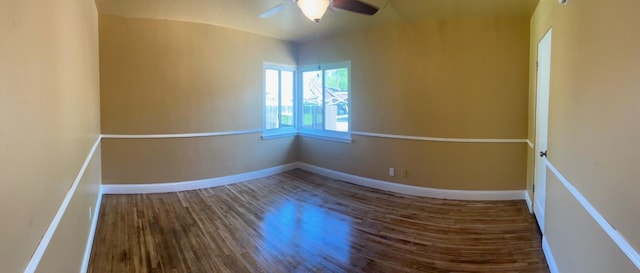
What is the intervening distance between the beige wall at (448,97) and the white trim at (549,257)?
1.42 m

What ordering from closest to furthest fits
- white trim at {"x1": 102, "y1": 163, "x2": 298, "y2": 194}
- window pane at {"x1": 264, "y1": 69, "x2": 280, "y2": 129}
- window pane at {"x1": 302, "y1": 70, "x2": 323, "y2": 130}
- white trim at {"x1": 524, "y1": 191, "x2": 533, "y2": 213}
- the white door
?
1. the white door
2. white trim at {"x1": 524, "y1": 191, "x2": 533, "y2": 213}
3. white trim at {"x1": 102, "y1": 163, "x2": 298, "y2": 194}
4. window pane at {"x1": 264, "y1": 69, "x2": 280, "y2": 129}
5. window pane at {"x1": 302, "y1": 70, "x2": 323, "y2": 130}

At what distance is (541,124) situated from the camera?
3217 mm

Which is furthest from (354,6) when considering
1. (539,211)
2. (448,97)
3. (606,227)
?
(539,211)

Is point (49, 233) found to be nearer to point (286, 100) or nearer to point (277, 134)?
point (277, 134)

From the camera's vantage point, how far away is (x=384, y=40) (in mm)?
4535

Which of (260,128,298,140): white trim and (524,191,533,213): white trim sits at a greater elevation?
(260,128,298,140): white trim

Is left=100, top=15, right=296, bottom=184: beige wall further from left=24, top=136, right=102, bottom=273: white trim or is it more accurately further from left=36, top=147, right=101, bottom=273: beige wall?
left=24, top=136, right=102, bottom=273: white trim

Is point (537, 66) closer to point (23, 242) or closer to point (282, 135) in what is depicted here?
point (282, 135)

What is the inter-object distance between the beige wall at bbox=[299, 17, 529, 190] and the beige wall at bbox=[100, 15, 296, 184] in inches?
77.2

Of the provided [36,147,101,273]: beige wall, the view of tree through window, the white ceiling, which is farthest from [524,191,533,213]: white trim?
[36,147,101,273]: beige wall

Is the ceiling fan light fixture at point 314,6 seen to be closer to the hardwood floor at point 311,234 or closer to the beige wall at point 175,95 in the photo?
the hardwood floor at point 311,234

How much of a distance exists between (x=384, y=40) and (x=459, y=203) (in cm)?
244

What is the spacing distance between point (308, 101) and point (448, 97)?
8.52ft

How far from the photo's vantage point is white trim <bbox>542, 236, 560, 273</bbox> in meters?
2.39
